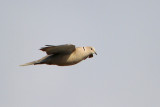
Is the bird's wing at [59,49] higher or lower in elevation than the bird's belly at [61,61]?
higher

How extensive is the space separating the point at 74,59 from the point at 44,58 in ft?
3.62

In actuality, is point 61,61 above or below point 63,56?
below

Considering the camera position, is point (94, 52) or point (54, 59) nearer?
point (54, 59)

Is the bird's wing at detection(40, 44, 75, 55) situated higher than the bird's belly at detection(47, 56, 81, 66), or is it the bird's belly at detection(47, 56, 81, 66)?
the bird's wing at detection(40, 44, 75, 55)

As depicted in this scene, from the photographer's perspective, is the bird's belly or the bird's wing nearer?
the bird's wing

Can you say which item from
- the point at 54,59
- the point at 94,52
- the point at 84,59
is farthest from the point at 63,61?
the point at 94,52

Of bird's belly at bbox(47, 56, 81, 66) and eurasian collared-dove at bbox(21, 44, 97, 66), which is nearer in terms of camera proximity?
eurasian collared-dove at bbox(21, 44, 97, 66)

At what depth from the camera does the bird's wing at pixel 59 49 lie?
11829 mm

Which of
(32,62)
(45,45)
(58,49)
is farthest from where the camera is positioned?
(32,62)

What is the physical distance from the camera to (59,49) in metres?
12.2

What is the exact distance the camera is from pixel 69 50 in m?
12.5

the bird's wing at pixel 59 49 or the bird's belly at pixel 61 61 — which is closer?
the bird's wing at pixel 59 49

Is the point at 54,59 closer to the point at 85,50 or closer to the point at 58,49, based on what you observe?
the point at 58,49

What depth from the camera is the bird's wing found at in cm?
1183
